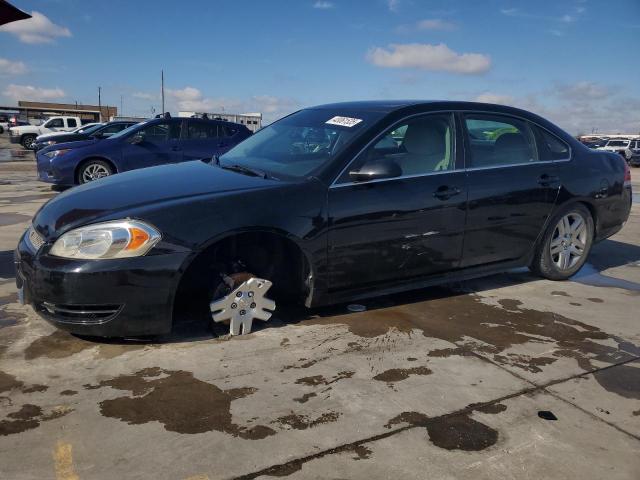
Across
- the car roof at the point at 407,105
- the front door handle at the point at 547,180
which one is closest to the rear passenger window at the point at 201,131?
the car roof at the point at 407,105

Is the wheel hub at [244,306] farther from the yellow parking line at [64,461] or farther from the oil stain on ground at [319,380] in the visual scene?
the yellow parking line at [64,461]

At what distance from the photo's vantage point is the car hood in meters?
3.14

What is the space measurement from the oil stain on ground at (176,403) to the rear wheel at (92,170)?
816 cm

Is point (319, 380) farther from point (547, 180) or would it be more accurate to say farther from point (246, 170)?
point (547, 180)

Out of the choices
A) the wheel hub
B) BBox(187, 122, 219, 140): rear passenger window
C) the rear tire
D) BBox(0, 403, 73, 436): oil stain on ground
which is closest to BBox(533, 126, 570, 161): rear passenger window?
the rear tire

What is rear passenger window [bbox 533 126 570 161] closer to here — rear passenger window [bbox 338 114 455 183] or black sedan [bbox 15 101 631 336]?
black sedan [bbox 15 101 631 336]

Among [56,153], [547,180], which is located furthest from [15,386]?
[56,153]

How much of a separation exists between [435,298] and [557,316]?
924 millimetres

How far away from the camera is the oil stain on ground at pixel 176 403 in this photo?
2486mm

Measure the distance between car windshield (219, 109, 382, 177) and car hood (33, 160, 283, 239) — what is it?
0.28 metres

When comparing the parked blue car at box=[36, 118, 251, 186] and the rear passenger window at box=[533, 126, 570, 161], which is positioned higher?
the rear passenger window at box=[533, 126, 570, 161]

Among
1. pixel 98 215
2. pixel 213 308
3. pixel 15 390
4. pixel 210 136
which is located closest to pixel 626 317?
pixel 213 308

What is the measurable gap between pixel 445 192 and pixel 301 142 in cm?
114

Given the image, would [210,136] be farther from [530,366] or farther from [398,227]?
[530,366]
